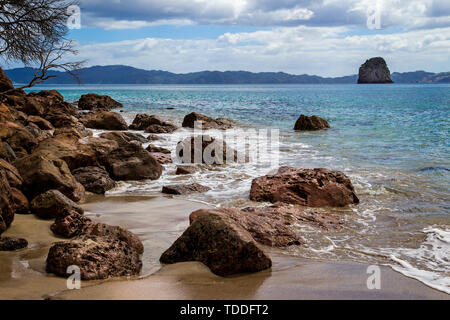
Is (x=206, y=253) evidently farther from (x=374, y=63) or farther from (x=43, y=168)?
(x=374, y=63)

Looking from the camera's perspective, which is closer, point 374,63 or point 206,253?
point 206,253

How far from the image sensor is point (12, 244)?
4445 mm

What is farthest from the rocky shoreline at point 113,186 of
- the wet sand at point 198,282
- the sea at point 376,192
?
the sea at point 376,192

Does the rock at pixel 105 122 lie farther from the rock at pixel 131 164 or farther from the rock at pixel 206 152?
the rock at pixel 131 164

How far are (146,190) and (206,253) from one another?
428 cm

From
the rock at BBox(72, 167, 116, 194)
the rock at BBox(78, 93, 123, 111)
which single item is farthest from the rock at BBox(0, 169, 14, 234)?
the rock at BBox(78, 93, 123, 111)

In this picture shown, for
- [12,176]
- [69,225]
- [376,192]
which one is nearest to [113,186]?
[12,176]

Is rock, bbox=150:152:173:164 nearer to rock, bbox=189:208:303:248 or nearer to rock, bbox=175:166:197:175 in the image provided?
rock, bbox=175:166:197:175

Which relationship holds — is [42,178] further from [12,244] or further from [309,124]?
[309,124]

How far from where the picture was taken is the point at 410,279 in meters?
4.12

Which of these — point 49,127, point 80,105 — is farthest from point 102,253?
point 80,105

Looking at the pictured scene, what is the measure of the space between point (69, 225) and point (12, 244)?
76cm

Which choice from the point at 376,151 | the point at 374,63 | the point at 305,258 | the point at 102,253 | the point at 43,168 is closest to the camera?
the point at 102,253

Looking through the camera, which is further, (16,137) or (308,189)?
(16,137)
